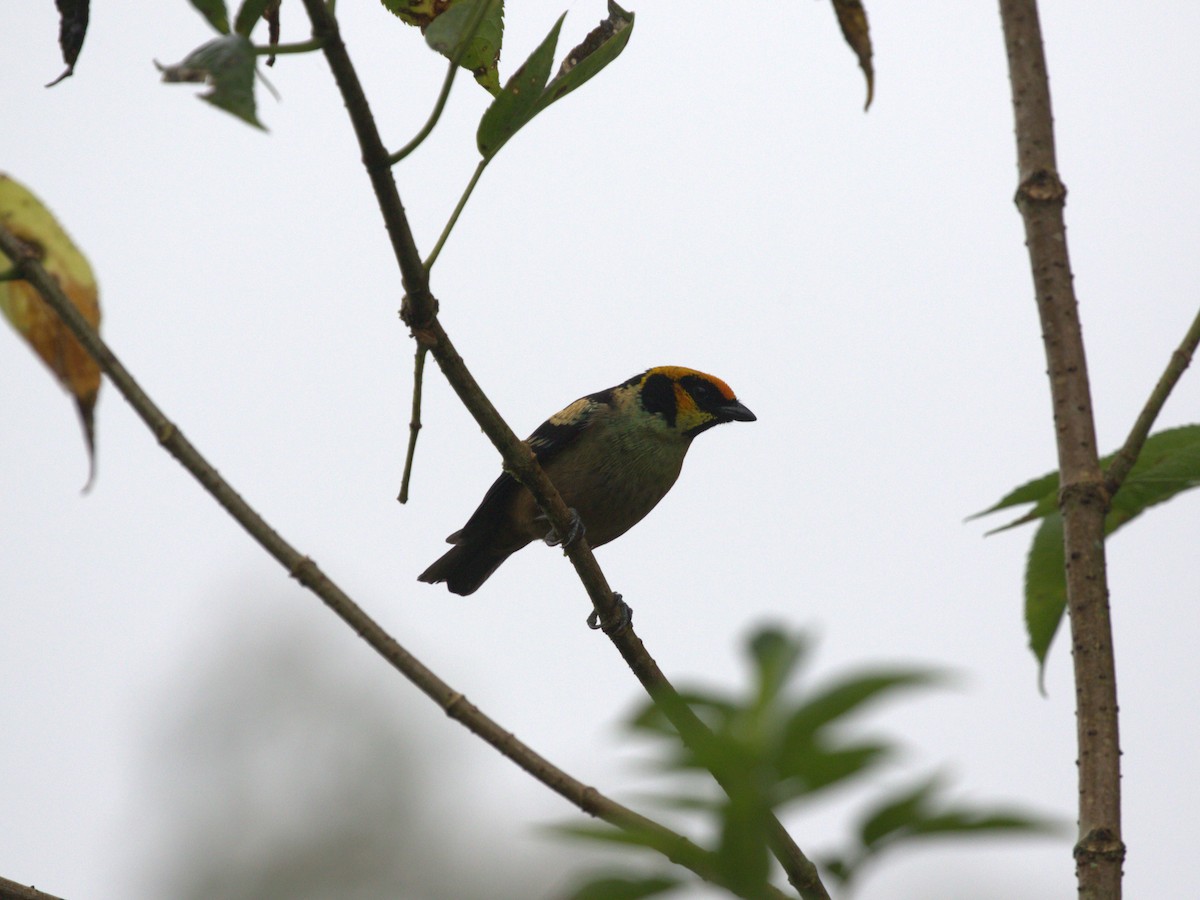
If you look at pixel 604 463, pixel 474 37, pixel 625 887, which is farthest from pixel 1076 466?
pixel 604 463

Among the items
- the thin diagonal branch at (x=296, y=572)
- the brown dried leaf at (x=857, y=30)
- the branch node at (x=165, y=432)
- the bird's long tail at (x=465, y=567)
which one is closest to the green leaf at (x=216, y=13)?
the thin diagonal branch at (x=296, y=572)

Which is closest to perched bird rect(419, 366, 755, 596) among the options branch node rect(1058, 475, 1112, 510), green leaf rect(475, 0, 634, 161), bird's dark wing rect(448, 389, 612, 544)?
bird's dark wing rect(448, 389, 612, 544)

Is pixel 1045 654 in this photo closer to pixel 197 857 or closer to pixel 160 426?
pixel 160 426

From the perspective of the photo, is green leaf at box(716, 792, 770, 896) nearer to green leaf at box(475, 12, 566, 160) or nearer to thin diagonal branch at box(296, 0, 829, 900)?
thin diagonal branch at box(296, 0, 829, 900)

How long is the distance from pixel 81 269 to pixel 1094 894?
1.64 m

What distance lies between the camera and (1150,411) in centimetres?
239

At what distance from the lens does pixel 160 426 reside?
1.64 meters

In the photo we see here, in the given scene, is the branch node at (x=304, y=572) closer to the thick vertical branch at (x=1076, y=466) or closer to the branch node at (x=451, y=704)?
the branch node at (x=451, y=704)

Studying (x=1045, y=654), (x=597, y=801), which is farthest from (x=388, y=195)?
(x=1045, y=654)

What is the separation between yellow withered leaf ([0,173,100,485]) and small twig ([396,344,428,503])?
2.32ft

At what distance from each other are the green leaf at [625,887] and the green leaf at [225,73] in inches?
38.5

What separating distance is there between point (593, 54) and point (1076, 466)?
1.15 meters

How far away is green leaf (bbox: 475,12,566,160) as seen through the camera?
2088 mm

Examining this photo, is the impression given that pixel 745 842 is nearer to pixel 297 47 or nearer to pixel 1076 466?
pixel 297 47
